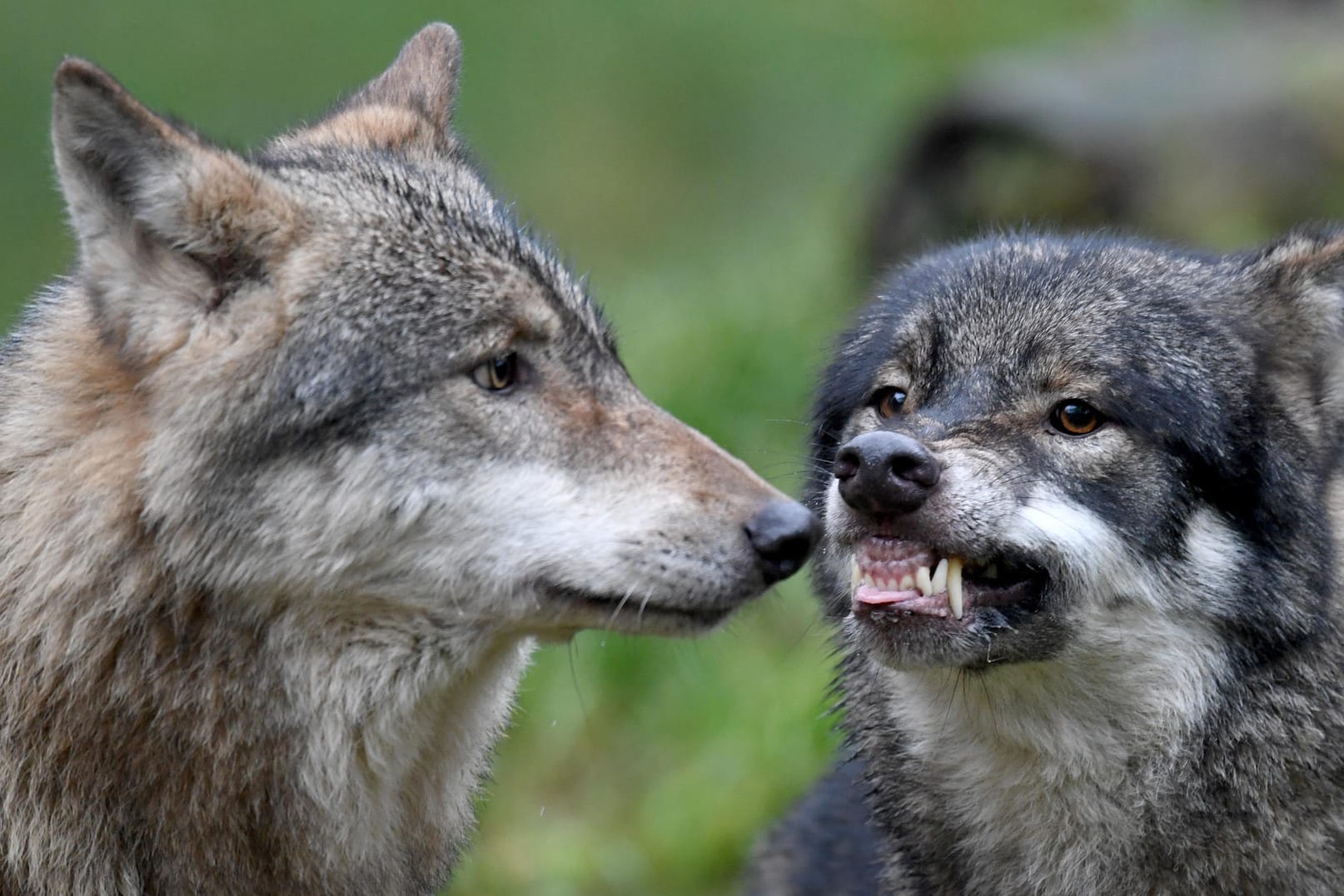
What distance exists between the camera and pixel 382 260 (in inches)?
139

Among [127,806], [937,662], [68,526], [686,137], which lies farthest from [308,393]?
[686,137]

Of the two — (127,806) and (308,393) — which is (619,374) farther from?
(127,806)

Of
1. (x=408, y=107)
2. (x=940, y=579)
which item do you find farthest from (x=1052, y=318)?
(x=408, y=107)

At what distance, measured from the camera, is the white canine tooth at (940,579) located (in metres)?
3.81

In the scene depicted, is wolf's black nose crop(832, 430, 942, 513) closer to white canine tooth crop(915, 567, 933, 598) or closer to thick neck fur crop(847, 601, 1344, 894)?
white canine tooth crop(915, 567, 933, 598)

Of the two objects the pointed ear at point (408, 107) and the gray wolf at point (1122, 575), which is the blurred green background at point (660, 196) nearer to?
the gray wolf at point (1122, 575)

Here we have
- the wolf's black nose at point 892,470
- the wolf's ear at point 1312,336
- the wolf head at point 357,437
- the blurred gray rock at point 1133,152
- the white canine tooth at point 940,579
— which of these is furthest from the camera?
the blurred gray rock at point 1133,152

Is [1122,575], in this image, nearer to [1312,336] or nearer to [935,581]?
[935,581]

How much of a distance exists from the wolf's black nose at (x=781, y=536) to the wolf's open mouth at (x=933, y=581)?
0.42 meters

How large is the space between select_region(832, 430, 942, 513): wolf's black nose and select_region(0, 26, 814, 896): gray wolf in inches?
12.2

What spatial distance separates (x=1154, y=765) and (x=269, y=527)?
2217mm

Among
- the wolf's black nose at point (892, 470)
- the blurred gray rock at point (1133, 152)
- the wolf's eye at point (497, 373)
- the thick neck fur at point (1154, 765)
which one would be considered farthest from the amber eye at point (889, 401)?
the blurred gray rock at point (1133, 152)

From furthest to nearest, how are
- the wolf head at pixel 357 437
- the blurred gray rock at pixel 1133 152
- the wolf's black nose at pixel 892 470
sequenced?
the blurred gray rock at pixel 1133 152 → the wolf's black nose at pixel 892 470 → the wolf head at pixel 357 437

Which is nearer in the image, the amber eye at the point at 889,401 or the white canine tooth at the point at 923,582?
the white canine tooth at the point at 923,582
